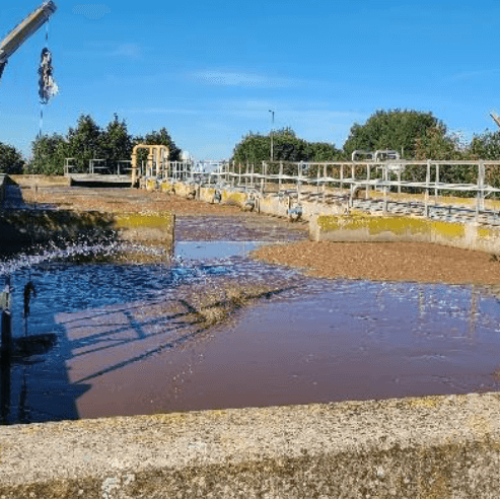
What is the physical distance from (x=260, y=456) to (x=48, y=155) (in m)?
69.1

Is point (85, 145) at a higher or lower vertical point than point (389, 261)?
higher

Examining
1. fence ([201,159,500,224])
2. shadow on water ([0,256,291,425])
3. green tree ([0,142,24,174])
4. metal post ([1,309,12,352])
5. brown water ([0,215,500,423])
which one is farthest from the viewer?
green tree ([0,142,24,174])

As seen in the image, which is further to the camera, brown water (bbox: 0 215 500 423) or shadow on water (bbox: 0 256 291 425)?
brown water (bbox: 0 215 500 423)

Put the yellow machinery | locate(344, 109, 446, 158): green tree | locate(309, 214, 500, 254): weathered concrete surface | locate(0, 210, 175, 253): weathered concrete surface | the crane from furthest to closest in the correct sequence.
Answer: locate(344, 109, 446, 158): green tree
the yellow machinery
locate(309, 214, 500, 254): weathered concrete surface
locate(0, 210, 175, 253): weathered concrete surface
the crane

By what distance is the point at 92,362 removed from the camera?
18.6 feet

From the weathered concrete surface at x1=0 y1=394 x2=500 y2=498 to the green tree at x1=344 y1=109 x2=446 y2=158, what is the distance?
8768 centimetres

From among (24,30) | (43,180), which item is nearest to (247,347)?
(24,30)

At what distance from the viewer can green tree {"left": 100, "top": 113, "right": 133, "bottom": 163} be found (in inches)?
2296

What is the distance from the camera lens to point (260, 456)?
1.89 metres

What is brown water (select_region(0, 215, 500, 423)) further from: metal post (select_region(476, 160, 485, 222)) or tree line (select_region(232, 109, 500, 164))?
tree line (select_region(232, 109, 500, 164))

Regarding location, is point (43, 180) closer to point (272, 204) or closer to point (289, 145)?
point (272, 204)

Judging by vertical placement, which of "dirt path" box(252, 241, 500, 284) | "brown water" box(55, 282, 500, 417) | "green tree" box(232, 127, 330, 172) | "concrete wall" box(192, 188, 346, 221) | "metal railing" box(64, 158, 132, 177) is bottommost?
"brown water" box(55, 282, 500, 417)

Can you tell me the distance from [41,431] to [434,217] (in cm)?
1453

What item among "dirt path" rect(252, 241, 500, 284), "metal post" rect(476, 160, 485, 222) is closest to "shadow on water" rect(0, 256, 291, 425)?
"dirt path" rect(252, 241, 500, 284)
